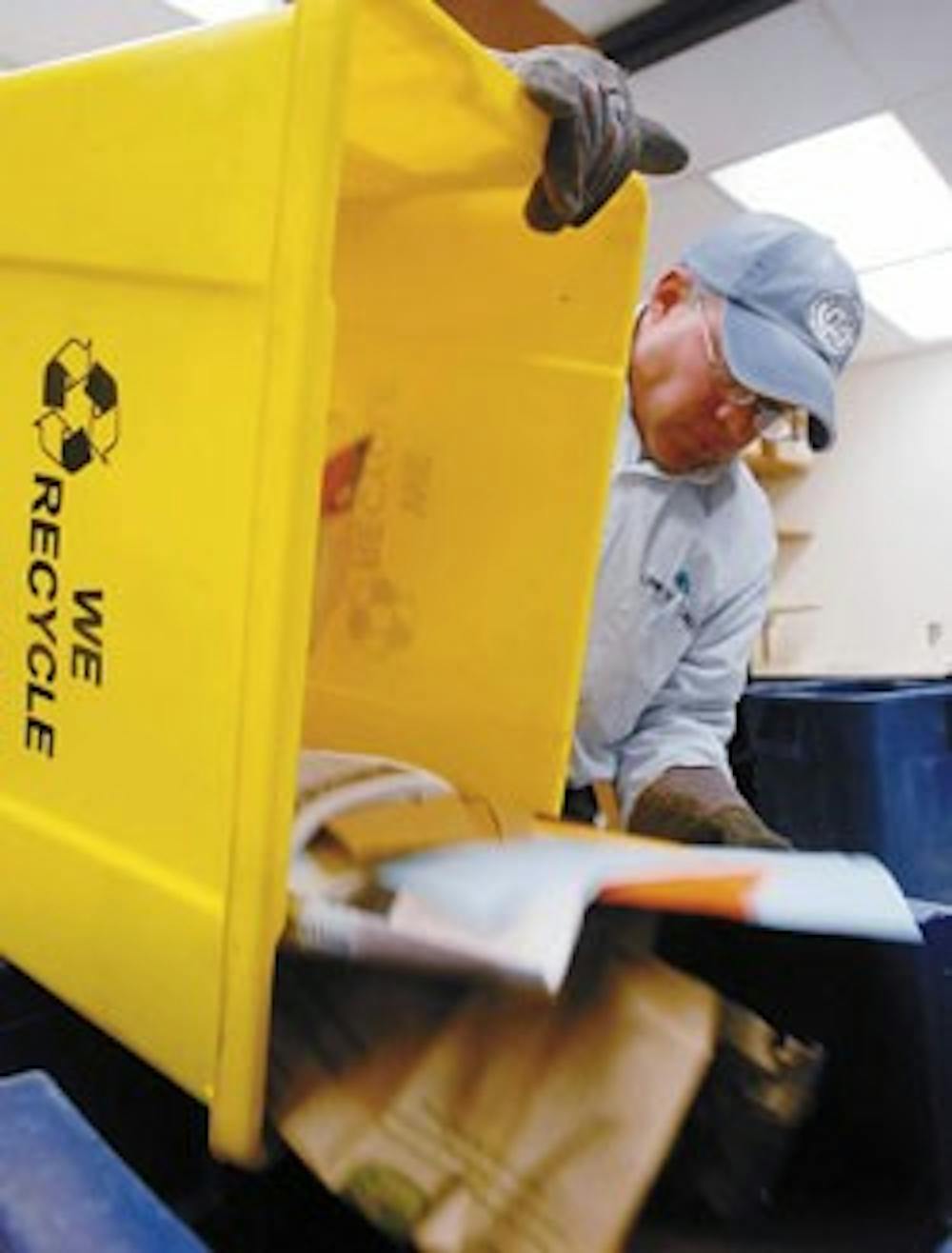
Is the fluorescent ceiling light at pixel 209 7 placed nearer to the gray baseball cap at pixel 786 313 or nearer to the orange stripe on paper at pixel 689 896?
the gray baseball cap at pixel 786 313

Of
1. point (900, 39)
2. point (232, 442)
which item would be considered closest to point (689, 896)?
point (232, 442)

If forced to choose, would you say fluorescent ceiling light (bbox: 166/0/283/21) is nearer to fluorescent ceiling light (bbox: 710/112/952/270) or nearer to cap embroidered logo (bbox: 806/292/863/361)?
fluorescent ceiling light (bbox: 710/112/952/270)

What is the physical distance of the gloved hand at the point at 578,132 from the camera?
0.46m

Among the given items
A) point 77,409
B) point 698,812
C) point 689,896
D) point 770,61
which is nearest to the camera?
point 689,896

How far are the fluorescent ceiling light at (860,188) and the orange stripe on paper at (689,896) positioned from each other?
253 centimetres

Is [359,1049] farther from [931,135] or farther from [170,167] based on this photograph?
[931,135]

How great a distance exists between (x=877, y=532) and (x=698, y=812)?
401 centimetres

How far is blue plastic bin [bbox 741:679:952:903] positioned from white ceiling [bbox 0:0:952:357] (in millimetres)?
870

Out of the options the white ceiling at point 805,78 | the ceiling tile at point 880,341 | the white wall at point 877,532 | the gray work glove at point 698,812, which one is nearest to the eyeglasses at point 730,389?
the gray work glove at point 698,812

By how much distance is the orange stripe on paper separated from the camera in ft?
1.15

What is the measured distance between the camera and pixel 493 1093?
15.1 inches

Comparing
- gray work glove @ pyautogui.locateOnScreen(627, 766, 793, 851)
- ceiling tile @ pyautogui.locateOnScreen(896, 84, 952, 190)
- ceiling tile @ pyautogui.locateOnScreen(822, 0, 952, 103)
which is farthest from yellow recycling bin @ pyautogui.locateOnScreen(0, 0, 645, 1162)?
ceiling tile @ pyautogui.locateOnScreen(896, 84, 952, 190)

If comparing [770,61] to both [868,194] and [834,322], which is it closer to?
[868,194]

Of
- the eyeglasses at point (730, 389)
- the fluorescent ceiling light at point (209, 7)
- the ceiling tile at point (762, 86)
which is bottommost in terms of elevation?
the eyeglasses at point (730, 389)
